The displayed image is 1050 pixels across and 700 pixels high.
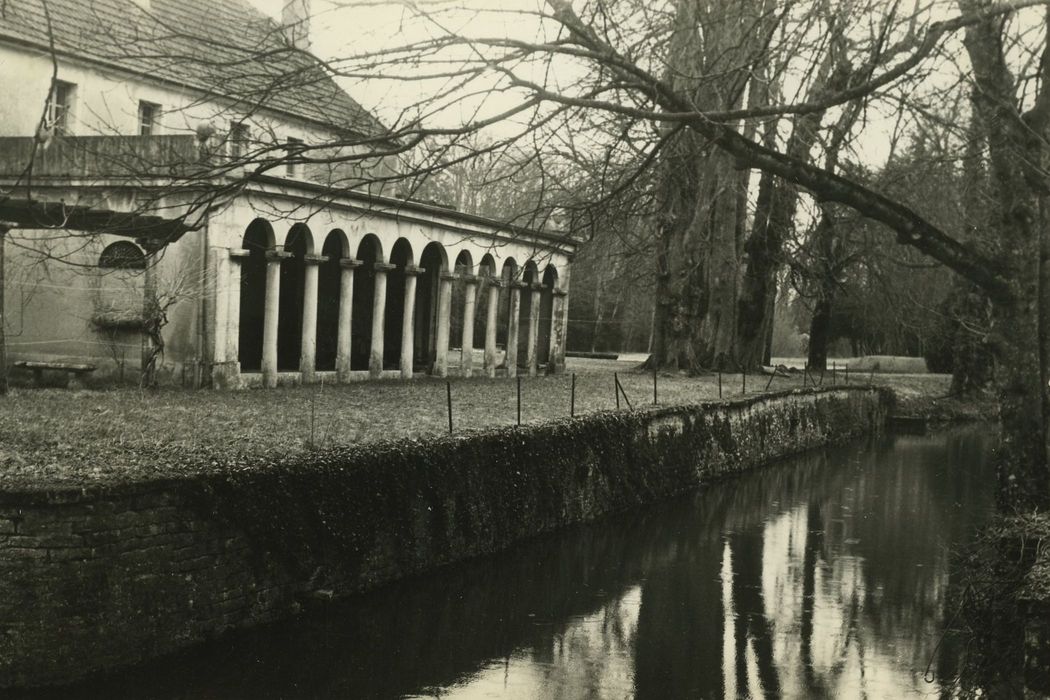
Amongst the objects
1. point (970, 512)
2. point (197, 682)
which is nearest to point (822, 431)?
point (970, 512)

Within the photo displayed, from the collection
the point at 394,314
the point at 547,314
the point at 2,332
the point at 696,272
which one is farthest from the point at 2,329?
the point at 696,272

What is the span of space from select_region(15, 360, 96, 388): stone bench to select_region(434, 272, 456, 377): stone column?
9620 mm

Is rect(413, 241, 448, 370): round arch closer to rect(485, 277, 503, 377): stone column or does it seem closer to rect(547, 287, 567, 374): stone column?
rect(485, 277, 503, 377): stone column

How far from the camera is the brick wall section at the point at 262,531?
841cm

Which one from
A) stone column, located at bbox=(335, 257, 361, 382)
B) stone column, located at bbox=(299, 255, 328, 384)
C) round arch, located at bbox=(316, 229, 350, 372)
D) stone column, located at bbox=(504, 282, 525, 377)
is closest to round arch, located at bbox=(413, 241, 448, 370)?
stone column, located at bbox=(504, 282, 525, 377)

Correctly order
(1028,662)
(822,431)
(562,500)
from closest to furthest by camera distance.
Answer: (1028,662)
(562,500)
(822,431)

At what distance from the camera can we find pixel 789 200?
32.8 metres

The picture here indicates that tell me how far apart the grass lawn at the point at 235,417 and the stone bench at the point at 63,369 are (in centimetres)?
136

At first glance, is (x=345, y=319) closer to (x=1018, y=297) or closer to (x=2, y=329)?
(x=2, y=329)

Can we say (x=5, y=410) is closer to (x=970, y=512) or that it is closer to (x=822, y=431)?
(x=970, y=512)

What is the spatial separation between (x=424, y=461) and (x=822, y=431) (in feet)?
63.8

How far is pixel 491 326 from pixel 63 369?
459 inches

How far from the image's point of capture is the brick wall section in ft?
27.6

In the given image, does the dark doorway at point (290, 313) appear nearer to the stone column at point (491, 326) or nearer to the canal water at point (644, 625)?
the stone column at point (491, 326)
